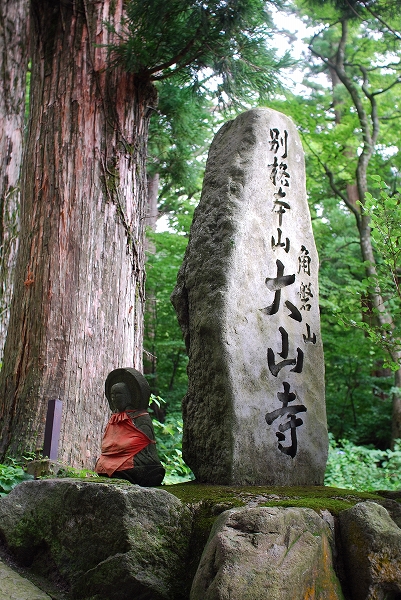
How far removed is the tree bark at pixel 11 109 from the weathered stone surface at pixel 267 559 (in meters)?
5.58

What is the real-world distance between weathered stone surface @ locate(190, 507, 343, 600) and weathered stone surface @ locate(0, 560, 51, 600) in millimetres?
712

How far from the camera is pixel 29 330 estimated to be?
4.70 metres

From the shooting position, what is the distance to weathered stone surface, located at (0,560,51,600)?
2.27m

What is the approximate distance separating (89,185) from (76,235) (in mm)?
506

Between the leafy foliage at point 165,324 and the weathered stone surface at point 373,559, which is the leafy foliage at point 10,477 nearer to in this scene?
the weathered stone surface at point 373,559

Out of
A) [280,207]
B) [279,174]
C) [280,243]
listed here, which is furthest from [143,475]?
[279,174]

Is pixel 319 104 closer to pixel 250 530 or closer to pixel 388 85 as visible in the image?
pixel 388 85

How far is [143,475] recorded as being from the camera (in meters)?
3.18

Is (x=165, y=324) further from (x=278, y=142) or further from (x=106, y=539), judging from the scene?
(x=106, y=539)

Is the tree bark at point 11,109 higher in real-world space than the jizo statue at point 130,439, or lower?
higher

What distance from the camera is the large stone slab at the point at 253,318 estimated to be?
126 inches

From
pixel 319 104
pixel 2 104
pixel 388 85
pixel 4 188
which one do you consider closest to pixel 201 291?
pixel 4 188

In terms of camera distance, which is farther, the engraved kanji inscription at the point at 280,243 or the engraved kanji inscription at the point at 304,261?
the engraved kanji inscription at the point at 304,261

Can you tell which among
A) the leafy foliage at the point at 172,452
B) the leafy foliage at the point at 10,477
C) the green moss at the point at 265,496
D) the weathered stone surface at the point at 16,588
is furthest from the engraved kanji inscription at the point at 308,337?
the weathered stone surface at the point at 16,588
